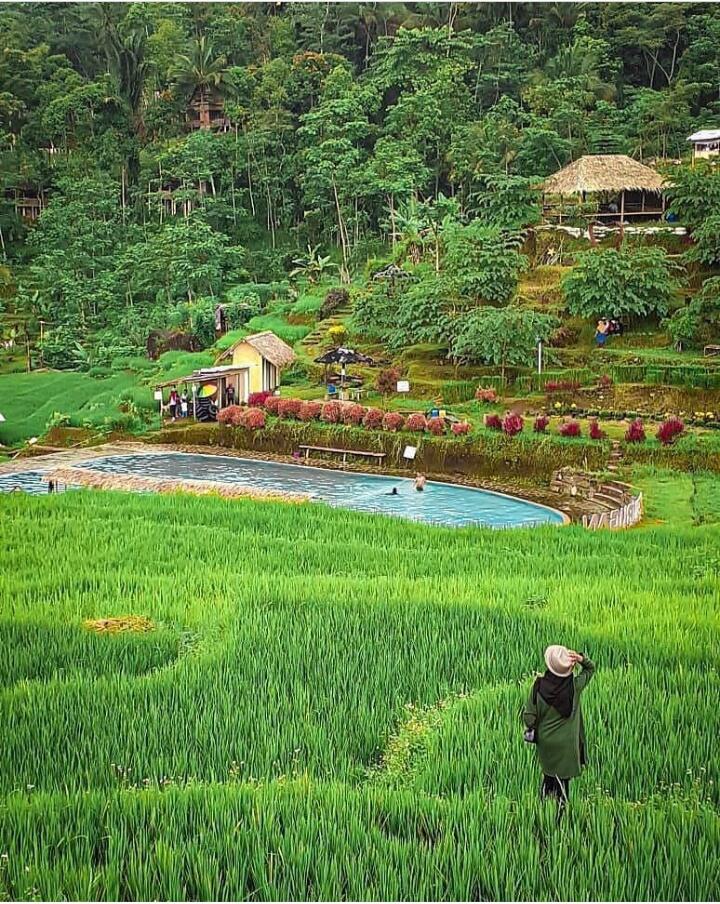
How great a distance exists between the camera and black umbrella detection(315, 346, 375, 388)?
25.2 feet

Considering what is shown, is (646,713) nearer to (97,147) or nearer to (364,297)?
(97,147)

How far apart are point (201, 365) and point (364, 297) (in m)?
1.81

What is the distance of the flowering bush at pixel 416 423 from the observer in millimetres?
6656

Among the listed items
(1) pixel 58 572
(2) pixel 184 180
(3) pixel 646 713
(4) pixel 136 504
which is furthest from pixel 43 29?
(3) pixel 646 713

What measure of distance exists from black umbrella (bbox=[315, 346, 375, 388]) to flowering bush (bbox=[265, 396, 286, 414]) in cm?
72

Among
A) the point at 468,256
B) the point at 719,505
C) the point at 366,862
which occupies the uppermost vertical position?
the point at 468,256

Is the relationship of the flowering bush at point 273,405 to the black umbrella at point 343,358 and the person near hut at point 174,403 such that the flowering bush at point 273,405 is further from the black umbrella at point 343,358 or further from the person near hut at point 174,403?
the black umbrella at point 343,358

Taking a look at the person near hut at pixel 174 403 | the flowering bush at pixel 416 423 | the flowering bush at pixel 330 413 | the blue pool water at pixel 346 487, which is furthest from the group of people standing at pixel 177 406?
the flowering bush at pixel 416 423

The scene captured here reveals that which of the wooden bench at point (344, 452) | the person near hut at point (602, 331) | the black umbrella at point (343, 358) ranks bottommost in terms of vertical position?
the wooden bench at point (344, 452)

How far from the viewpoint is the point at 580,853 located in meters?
2.89

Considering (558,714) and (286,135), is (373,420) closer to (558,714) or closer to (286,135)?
(286,135)

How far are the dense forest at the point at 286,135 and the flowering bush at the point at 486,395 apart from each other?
1.63ft

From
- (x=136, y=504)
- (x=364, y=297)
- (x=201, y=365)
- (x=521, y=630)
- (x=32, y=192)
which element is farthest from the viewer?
(x=364, y=297)

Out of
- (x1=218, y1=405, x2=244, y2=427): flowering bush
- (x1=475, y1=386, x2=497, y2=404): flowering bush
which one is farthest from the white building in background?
(x1=218, y1=405, x2=244, y2=427): flowering bush
